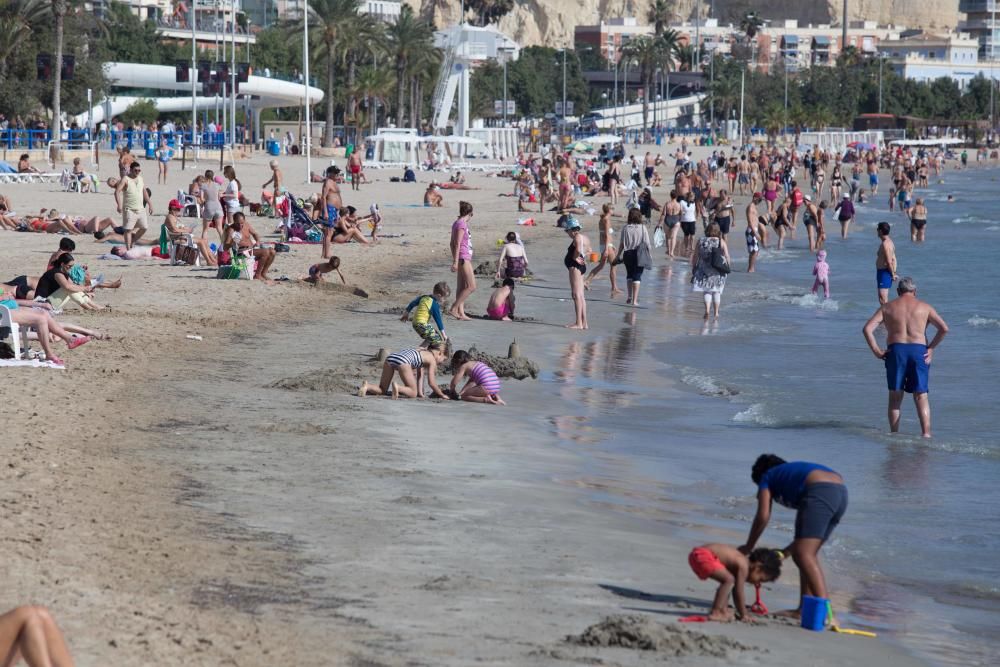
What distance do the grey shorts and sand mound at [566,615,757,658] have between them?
81 cm

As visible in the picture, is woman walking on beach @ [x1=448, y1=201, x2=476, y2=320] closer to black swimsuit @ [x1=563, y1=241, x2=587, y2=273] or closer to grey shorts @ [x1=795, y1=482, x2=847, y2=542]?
Result: black swimsuit @ [x1=563, y1=241, x2=587, y2=273]

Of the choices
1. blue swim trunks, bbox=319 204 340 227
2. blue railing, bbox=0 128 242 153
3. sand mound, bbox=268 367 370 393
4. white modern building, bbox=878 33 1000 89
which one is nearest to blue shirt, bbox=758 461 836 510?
sand mound, bbox=268 367 370 393

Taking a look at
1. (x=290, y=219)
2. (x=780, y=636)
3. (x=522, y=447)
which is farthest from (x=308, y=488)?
(x=290, y=219)

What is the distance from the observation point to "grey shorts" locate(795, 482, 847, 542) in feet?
23.2

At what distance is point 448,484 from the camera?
31.2 ft

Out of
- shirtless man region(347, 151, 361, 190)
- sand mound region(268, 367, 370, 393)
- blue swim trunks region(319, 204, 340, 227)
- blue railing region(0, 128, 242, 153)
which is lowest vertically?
sand mound region(268, 367, 370, 393)

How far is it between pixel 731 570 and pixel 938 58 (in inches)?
7083

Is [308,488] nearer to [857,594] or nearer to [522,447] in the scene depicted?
[522,447]

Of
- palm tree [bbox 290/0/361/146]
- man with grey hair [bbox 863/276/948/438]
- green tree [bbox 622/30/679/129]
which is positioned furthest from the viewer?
green tree [bbox 622/30/679/129]

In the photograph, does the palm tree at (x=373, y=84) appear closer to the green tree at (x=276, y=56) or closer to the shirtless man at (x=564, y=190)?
the green tree at (x=276, y=56)

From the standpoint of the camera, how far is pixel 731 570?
23.0ft

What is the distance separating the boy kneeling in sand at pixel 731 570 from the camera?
6926 mm

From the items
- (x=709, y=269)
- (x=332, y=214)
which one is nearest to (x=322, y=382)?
(x=709, y=269)

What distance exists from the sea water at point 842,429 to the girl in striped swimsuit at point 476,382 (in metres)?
1.00
